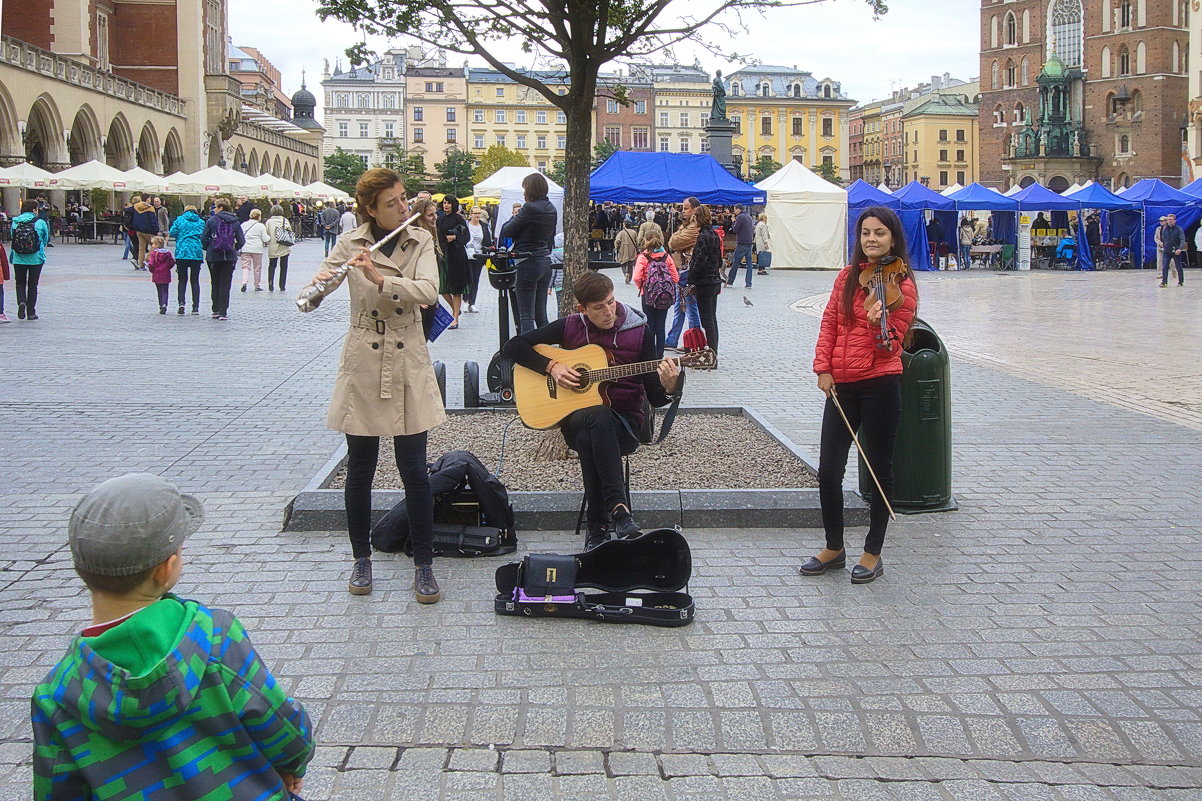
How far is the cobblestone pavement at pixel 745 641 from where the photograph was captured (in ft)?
11.3

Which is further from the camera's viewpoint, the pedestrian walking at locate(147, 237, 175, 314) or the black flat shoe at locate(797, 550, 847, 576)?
the pedestrian walking at locate(147, 237, 175, 314)

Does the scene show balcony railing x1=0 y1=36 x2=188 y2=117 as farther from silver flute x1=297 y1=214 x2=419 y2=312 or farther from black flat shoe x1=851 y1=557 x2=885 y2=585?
black flat shoe x1=851 y1=557 x2=885 y2=585

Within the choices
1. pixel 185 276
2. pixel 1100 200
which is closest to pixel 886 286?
pixel 185 276

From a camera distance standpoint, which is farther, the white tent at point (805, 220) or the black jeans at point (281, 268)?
the white tent at point (805, 220)

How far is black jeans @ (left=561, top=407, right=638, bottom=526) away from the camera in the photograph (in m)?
5.49

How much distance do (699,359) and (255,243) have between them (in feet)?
62.9

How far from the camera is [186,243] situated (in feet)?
58.9

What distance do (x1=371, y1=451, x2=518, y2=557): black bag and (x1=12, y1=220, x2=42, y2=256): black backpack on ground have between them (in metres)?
12.4

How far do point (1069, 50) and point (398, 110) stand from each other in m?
84.0

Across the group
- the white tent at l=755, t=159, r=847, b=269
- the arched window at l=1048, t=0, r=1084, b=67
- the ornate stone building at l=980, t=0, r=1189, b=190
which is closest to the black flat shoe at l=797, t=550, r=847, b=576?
the white tent at l=755, t=159, r=847, b=269

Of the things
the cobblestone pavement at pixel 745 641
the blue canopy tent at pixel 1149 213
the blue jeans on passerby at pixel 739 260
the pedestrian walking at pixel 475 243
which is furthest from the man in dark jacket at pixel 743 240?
the cobblestone pavement at pixel 745 641

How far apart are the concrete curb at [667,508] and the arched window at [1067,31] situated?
9829 centimetres

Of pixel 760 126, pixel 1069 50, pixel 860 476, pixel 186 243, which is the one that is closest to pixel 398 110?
pixel 760 126

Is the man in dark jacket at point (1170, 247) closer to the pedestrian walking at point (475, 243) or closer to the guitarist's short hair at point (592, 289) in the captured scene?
the pedestrian walking at point (475, 243)
